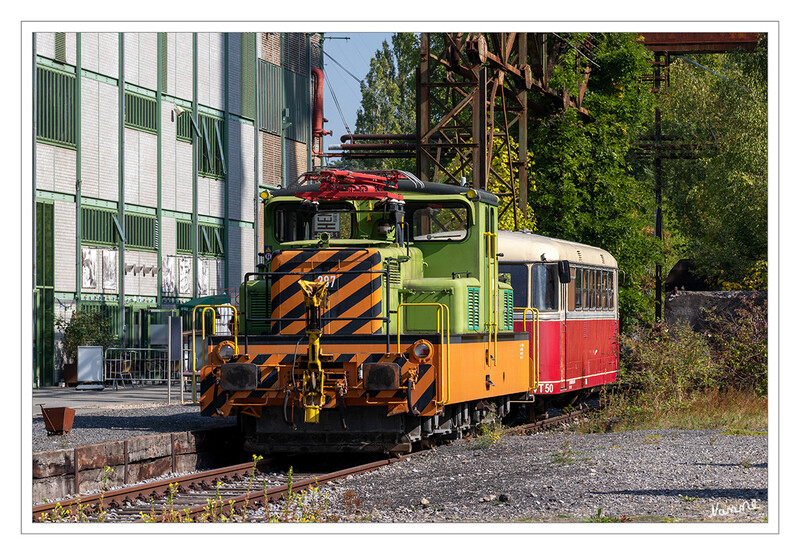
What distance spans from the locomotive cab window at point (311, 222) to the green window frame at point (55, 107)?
1496cm

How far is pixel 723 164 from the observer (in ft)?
101

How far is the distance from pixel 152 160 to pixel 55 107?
459 centimetres

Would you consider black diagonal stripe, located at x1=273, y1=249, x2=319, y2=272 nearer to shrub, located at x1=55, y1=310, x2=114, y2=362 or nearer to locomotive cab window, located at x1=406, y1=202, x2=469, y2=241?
locomotive cab window, located at x1=406, y1=202, x2=469, y2=241

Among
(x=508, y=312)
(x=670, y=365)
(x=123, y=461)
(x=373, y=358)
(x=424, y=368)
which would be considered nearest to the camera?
(x=123, y=461)

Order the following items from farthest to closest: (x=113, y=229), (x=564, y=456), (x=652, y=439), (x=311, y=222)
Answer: (x=113, y=229)
(x=652, y=439)
(x=311, y=222)
(x=564, y=456)

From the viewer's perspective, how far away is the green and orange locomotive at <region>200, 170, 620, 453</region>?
42.4ft

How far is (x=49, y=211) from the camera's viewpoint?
93.9ft

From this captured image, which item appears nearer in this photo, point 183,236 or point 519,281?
point 519,281

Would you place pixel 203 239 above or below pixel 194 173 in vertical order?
below

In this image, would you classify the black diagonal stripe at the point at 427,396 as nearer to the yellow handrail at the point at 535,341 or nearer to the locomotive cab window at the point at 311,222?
the locomotive cab window at the point at 311,222

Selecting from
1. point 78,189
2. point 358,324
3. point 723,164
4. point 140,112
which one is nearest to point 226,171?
point 140,112

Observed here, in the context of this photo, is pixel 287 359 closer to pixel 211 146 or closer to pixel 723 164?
pixel 723 164

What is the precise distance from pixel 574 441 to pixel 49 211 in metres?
17.5

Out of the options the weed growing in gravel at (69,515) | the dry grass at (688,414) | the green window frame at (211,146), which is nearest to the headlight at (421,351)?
the weed growing in gravel at (69,515)
